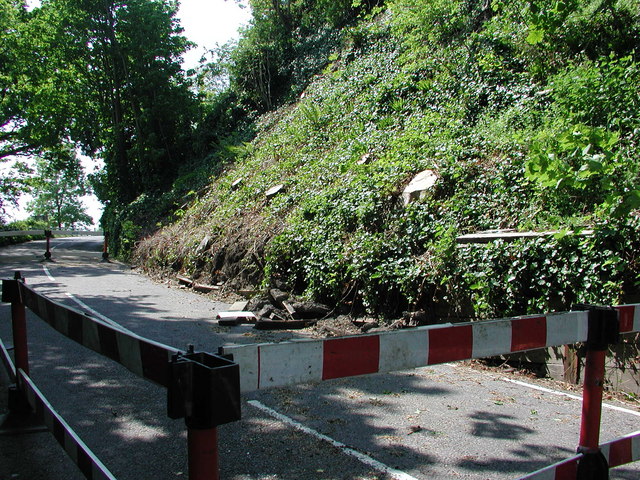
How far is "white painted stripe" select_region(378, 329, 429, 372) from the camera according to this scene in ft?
6.68

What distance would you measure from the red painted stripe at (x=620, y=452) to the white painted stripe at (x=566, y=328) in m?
0.66

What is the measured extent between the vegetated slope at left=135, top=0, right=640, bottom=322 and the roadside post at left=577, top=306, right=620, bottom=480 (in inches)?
125

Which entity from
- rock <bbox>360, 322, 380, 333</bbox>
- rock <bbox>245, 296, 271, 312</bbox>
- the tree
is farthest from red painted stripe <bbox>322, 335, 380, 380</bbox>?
the tree

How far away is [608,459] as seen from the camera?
2.64m

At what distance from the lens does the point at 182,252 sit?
1591 cm

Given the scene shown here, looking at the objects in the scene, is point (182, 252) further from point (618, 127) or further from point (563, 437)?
point (563, 437)

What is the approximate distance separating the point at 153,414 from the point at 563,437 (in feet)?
11.7

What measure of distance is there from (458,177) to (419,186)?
0.76m

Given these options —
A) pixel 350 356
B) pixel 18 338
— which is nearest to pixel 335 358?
pixel 350 356

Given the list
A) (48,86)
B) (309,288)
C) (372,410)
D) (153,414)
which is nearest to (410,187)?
(309,288)

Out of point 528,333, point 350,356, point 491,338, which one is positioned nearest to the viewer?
point 350,356

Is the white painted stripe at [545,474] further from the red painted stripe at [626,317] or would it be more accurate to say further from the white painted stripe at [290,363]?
the white painted stripe at [290,363]

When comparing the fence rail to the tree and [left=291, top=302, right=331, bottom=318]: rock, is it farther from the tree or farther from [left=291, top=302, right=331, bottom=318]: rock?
the tree

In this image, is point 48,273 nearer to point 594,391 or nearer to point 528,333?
point 528,333
